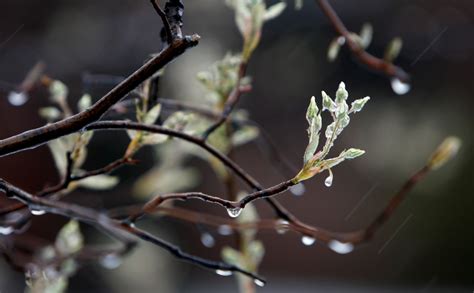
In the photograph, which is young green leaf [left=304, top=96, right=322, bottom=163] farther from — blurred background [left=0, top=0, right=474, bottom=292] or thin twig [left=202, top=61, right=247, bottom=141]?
blurred background [left=0, top=0, right=474, bottom=292]

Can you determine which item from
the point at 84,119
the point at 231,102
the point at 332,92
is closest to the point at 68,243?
the point at 231,102

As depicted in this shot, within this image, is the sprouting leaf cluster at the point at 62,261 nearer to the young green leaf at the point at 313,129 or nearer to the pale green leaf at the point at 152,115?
the pale green leaf at the point at 152,115

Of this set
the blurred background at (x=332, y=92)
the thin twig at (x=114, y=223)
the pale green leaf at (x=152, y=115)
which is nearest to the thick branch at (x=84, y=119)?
the thin twig at (x=114, y=223)

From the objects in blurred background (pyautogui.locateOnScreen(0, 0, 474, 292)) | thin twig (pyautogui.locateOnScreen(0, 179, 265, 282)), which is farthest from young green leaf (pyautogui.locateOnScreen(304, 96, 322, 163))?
blurred background (pyautogui.locateOnScreen(0, 0, 474, 292))

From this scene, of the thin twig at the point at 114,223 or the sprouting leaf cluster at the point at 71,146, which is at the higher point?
the sprouting leaf cluster at the point at 71,146

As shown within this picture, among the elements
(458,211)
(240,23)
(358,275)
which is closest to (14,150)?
(240,23)

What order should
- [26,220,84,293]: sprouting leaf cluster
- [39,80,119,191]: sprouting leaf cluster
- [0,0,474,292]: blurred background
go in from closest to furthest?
[39,80,119,191]: sprouting leaf cluster
[26,220,84,293]: sprouting leaf cluster
[0,0,474,292]: blurred background

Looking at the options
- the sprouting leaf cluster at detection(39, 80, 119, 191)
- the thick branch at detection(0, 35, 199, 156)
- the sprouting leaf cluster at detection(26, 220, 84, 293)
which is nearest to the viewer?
the thick branch at detection(0, 35, 199, 156)

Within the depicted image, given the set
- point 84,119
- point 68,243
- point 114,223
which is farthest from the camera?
point 68,243

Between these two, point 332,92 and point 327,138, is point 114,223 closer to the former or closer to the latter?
point 327,138
